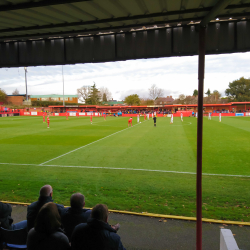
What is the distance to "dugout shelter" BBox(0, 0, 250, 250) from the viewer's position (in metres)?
3.74

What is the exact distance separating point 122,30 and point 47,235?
4.76m

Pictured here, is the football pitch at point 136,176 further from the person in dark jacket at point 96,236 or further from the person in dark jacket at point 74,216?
the person in dark jacket at point 96,236

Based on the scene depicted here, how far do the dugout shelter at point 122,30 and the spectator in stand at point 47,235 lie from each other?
82.2 inches

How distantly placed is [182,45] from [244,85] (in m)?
89.1

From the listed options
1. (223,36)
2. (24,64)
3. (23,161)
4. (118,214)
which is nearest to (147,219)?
(118,214)

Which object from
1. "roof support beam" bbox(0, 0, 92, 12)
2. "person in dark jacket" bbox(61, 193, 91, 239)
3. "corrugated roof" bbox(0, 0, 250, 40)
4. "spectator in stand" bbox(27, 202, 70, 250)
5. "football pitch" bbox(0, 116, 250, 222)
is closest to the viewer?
"spectator in stand" bbox(27, 202, 70, 250)

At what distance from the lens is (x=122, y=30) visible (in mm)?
5402

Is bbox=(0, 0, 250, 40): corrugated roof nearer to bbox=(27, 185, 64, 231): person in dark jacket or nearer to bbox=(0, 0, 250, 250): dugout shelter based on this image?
bbox=(0, 0, 250, 250): dugout shelter

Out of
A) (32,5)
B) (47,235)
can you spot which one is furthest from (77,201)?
(32,5)

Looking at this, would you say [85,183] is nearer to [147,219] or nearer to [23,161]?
[147,219]

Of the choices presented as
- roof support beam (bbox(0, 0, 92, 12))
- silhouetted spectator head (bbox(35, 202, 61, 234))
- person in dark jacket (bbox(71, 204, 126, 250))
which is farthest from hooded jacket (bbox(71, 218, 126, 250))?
roof support beam (bbox(0, 0, 92, 12))

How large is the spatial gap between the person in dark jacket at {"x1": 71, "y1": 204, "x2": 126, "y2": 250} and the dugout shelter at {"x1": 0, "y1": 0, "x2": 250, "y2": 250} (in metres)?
1.52

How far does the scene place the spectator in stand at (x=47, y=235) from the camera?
8.17 feet

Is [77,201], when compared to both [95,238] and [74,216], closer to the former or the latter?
[74,216]
